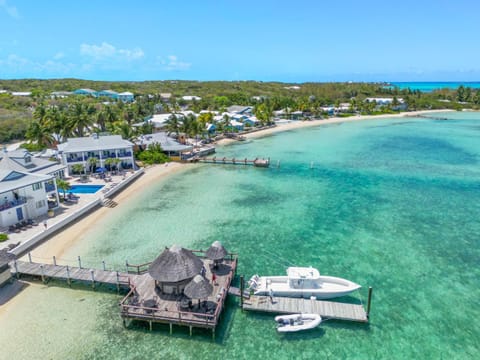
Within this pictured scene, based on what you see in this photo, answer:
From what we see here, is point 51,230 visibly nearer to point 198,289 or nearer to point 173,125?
point 198,289

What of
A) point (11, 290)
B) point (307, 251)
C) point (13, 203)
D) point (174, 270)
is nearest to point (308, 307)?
point (307, 251)

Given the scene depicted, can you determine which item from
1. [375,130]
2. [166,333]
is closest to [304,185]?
[166,333]

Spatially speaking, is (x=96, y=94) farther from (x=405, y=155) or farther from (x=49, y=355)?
(x=49, y=355)

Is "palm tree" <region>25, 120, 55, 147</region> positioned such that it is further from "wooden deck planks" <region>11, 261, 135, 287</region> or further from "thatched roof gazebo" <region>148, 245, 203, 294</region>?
"thatched roof gazebo" <region>148, 245, 203, 294</region>

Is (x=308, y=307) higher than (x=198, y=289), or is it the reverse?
(x=198, y=289)

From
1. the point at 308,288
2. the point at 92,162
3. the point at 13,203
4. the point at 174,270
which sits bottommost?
the point at 308,288

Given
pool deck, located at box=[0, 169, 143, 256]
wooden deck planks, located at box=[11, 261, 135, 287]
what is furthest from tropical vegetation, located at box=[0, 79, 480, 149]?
wooden deck planks, located at box=[11, 261, 135, 287]

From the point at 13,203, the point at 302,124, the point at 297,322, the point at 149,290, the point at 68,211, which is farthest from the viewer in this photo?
the point at 302,124

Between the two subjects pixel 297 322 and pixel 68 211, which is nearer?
pixel 297 322
